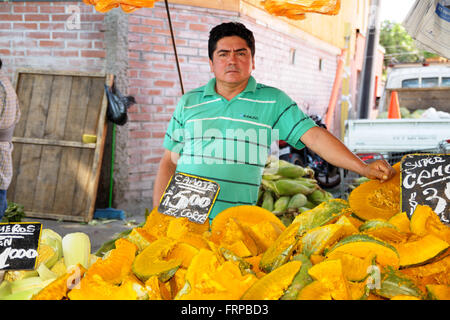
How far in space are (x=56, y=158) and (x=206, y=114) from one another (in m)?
3.10

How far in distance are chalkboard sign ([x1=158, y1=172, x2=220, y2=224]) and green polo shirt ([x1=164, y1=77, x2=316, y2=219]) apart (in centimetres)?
52

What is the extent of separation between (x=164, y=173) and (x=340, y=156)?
0.97 metres

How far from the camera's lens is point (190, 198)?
63.7 inches

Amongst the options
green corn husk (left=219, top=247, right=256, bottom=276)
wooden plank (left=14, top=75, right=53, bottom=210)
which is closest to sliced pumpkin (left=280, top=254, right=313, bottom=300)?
A: green corn husk (left=219, top=247, right=256, bottom=276)

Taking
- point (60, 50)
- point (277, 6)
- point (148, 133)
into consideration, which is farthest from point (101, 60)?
point (277, 6)

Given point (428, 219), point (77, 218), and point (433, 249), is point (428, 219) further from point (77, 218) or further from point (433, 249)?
point (77, 218)

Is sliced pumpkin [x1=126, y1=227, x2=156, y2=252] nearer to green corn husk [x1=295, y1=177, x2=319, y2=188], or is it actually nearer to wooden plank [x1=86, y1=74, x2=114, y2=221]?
green corn husk [x1=295, y1=177, x2=319, y2=188]

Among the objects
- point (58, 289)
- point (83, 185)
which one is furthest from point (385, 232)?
point (83, 185)

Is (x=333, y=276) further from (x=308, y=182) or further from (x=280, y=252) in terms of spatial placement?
(x=308, y=182)

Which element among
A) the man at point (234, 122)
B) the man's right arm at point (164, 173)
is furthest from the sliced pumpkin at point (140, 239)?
the man's right arm at point (164, 173)

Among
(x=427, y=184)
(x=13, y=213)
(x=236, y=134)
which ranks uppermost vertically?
(x=236, y=134)

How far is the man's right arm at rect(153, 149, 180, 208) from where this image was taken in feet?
7.62

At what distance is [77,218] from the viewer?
4.59m

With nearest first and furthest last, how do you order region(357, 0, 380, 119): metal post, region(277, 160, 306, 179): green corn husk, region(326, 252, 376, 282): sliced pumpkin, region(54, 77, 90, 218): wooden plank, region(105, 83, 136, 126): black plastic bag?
1. region(326, 252, 376, 282): sliced pumpkin
2. region(277, 160, 306, 179): green corn husk
3. region(105, 83, 136, 126): black plastic bag
4. region(54, 77, 90, 218): wooden plank
5. region(357, 0, 380, 119): metal post
